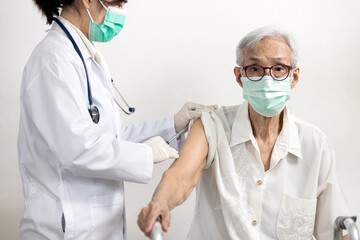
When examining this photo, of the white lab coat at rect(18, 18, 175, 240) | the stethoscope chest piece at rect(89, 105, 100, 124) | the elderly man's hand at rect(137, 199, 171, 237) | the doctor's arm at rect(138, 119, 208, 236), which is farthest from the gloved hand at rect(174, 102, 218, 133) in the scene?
the elderly man's hand at rect(137, 199, 171, 237)

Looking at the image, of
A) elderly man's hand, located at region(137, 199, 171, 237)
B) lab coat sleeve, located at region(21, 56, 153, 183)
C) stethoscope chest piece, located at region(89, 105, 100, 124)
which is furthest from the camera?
stethoscope chest piece, located at region(89, 105, 100, 124)

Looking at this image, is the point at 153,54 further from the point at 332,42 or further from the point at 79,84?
the point at 332,42

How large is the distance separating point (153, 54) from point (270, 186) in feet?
2.82

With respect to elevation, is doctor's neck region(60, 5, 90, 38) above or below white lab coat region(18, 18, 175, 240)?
above

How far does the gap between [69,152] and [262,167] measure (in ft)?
2.44

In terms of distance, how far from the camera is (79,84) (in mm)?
1436

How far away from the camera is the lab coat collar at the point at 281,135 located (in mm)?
1729

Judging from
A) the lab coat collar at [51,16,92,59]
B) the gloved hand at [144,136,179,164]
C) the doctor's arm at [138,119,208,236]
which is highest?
the lab coat collar at [51,16,92,59]

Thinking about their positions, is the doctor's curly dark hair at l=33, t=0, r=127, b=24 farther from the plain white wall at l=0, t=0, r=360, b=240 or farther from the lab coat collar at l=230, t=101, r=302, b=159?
the lab coat collar at l=230, t=101, r=302, b=159

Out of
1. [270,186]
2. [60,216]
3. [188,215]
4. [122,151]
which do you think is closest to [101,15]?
[122,151]

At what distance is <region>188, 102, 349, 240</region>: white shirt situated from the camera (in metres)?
1.67

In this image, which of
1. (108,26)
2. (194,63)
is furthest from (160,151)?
(194,63)

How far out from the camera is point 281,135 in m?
1.76

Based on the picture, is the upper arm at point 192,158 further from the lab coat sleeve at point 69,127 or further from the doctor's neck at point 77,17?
the doctor's neck at point 77,17
